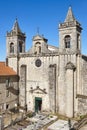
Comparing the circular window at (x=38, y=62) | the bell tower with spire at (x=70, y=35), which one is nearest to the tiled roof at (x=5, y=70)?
the circular window at (x=38, y=62)

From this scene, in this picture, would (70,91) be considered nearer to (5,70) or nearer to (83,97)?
(83,97)

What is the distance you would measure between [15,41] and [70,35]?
12.7 meters

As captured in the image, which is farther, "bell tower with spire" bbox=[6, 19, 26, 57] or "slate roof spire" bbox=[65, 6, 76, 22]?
"bell tower with spire" bbox=[6, 19, 26, 57]

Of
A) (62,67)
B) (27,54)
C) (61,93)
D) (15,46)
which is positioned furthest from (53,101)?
Result: (15,46)

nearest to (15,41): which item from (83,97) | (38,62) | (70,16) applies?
(38,62)

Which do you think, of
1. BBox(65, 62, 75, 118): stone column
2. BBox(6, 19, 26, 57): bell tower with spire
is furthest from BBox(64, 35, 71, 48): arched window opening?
BBox(6, 19, 26, 57): bell tower with spire

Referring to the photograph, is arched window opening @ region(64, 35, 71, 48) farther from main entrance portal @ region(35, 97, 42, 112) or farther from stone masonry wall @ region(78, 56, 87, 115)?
main entrance portal @ region(35, 97, 42, 112)

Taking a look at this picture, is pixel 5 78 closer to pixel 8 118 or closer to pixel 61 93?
pixel 8 118

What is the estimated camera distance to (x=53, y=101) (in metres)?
32.6

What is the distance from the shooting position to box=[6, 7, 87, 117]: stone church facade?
31016mm

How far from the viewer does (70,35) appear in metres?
32.2

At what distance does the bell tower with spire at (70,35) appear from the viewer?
3170cm

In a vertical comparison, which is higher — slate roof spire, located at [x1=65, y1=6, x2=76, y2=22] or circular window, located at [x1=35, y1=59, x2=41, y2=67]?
slate roof spire, located at [x1=65, y1=6, x2=76, y2=22]

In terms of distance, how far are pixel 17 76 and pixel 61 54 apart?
11389mm
